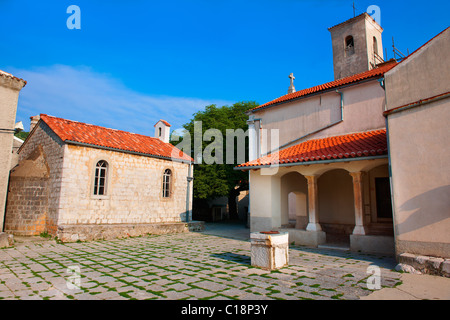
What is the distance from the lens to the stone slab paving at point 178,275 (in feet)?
15.8

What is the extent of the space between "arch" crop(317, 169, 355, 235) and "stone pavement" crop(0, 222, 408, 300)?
3871mm

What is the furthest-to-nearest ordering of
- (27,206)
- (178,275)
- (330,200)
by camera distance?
(330,200) < (27,206) < (178,275)

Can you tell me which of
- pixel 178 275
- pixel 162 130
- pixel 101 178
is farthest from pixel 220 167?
pixel 178 275

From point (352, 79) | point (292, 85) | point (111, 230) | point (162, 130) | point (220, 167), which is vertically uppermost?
point (292, 85)

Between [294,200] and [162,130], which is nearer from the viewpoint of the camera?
[294,200]

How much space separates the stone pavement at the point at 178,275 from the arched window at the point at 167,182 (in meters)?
6.92

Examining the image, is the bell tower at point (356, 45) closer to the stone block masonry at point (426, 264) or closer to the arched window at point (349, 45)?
the arched window at point (349, 45)

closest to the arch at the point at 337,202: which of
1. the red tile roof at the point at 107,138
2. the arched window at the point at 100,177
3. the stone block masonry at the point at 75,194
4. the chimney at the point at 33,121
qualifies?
the stone block masonry at the point at 75,194

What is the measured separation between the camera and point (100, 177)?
43.5ft

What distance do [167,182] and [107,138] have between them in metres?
4.30

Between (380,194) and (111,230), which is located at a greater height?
(380,194)

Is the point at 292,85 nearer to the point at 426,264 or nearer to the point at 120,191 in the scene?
the point at 120,191

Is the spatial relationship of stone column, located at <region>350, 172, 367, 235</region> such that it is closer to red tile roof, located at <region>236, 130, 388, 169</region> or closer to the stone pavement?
red tile roof, located at <region>236, 130, 388, 169</region>
